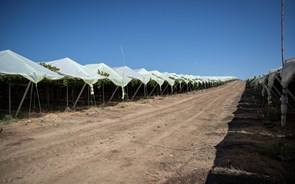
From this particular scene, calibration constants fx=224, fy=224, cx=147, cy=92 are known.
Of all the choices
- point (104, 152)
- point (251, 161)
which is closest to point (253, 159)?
point (251, 161)

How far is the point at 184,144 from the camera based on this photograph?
273 inches

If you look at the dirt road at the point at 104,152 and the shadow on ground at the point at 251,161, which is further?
the dirt road at the point at 104,152

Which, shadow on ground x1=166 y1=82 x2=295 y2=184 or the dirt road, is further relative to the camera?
the dirt road

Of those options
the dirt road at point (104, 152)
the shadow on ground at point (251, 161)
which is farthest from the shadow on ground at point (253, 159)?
the dirt road at point (104, 152)

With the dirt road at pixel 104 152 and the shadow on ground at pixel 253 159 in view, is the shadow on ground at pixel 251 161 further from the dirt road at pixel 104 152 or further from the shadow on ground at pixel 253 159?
the dirt road at pixel 104 152

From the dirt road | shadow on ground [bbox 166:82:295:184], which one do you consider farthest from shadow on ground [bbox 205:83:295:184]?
the dirt road

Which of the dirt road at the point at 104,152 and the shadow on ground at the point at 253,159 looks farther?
the dirt road at the point at 104,152

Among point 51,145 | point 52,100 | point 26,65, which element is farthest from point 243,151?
point 52,100

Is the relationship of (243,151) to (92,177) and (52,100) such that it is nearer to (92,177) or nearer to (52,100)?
(92,177)

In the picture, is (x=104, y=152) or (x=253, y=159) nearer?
(x=253, y=159)

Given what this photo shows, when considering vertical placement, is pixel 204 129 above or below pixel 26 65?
below

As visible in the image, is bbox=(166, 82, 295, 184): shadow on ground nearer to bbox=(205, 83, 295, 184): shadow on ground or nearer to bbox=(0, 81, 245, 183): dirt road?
bbox=(205, 83, 295, 184): shadow on ground

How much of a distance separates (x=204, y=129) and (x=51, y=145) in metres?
5.69

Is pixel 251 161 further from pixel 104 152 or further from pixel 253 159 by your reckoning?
pixel 104 152
